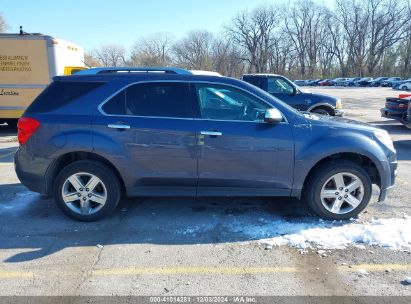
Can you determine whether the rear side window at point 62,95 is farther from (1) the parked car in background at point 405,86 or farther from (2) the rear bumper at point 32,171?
(1) the parked car in background at point 405,86

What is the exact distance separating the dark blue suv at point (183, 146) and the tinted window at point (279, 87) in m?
7.01

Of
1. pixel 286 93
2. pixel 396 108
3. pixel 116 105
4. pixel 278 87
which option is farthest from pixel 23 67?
pixel 396 108

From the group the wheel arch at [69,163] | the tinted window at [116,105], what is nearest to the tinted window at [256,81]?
the tinted window at [116,105]

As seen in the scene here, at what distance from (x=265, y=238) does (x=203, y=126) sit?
148cm

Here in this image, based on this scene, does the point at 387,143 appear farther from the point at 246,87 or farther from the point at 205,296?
the point at 205,296

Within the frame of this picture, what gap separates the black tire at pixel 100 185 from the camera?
4379 mm

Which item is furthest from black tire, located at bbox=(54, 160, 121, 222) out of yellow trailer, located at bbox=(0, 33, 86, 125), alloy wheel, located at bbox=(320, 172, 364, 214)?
yellow trailer, located at bbox=(0, 33, 86, 125)

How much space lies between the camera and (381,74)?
81.2 m

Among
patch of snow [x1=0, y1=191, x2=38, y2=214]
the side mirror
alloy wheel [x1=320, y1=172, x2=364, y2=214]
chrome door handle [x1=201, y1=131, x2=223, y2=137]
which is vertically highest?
the side mirror

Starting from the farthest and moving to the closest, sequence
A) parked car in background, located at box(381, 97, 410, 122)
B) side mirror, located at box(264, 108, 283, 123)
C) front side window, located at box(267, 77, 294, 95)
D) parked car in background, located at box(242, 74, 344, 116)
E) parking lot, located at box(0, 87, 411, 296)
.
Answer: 1. parked car in background, located at box(381, 97, 410, 122)
2. front side window, located at box(267, 77, 294, 95)
3. parked car in background, located at box(242, 74, 344, 116)
4. side mirror, located at box(264, 108, 283, 123)
5. parking lot, located at box(0, 87, 411, 296)

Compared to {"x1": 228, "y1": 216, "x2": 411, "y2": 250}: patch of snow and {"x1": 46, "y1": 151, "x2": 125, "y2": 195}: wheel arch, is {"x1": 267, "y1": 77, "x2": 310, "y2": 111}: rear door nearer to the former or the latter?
{"x1": 228, "y1": 216, "x2": 411, "y2": 250}: patch of snow

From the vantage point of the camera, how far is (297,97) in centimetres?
1120

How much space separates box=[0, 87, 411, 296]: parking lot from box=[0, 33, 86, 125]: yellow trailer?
706cm

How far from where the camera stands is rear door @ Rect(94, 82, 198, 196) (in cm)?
429
